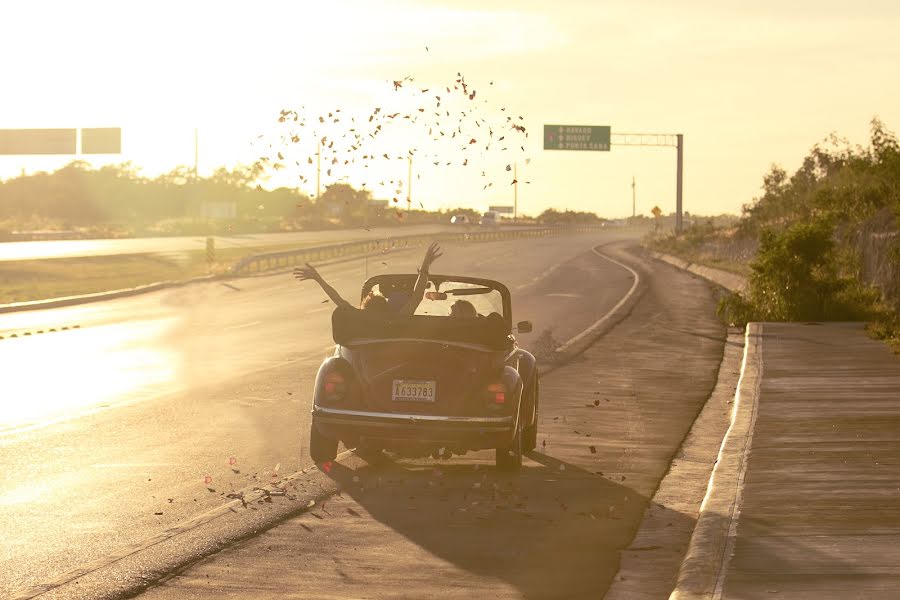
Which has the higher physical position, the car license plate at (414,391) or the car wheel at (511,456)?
the car license plate at (414,391)

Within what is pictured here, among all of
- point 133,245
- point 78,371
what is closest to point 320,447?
point 78,371

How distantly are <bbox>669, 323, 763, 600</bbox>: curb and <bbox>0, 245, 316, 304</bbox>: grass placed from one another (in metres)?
27.9

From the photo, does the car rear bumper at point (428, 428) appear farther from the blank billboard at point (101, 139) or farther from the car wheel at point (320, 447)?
the blank billboard at point (101, 139)

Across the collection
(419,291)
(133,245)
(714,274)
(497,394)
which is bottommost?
(714,274)

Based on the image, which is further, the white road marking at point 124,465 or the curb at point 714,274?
the curb at point 714,274

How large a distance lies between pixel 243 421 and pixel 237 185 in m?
147

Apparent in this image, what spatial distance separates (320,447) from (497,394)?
1631 millimetres

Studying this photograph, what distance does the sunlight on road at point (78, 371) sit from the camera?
15.6 meters

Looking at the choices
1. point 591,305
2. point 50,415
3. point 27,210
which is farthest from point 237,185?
point 50,415

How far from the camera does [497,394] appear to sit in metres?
10.8

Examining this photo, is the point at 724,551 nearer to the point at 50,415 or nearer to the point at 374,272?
the point at 50,415

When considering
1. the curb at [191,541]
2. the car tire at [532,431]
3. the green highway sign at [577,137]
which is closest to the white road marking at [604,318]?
the car tire at [532,431]

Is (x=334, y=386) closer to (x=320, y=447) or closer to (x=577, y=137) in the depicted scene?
(x=320, y=447)

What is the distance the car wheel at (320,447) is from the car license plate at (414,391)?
89cm
